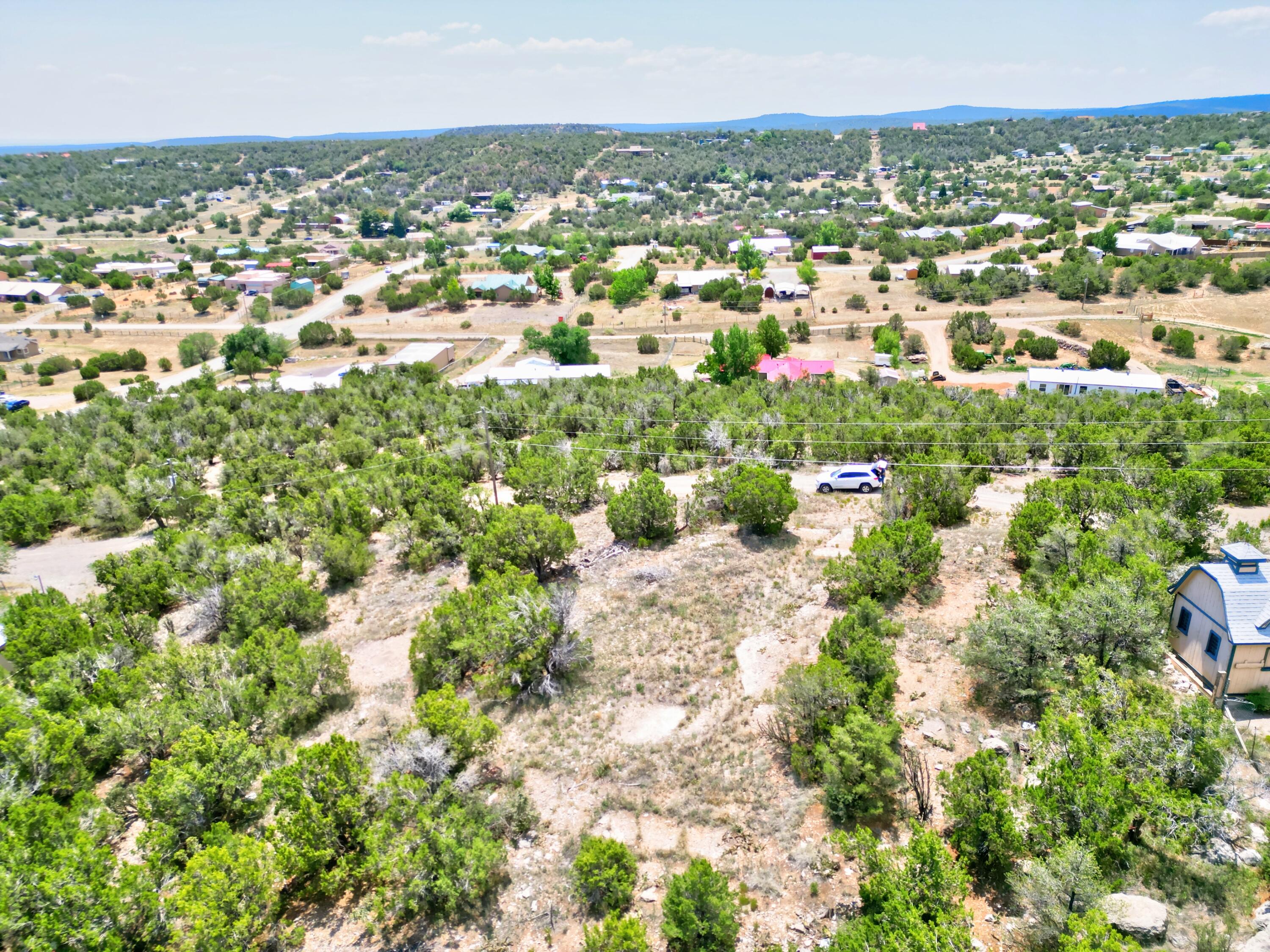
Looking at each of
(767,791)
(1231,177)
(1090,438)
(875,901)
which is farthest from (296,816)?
(1231,177)

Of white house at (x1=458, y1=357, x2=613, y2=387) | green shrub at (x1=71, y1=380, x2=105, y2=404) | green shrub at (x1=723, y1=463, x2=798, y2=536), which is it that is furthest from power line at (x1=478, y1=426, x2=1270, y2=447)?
green shrub at (x1=71, y1=380, x2=105, y2=404)

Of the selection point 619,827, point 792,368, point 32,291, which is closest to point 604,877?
point 619,827

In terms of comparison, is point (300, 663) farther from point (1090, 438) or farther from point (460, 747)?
point (1090, 438)

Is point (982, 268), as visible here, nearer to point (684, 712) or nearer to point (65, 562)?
point (684, 712)

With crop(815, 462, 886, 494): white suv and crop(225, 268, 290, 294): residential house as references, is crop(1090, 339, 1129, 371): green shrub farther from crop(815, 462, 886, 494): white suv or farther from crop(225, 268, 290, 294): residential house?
crop(225, 268, 290, 294): residential house

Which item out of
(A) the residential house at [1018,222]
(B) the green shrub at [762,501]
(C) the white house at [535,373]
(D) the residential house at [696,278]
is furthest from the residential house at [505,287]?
(A) the residential house at [1018,222]

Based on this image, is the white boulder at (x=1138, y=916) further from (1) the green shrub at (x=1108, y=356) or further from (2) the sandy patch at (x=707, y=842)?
(1) the green shrub at (x=1108, y=356)
